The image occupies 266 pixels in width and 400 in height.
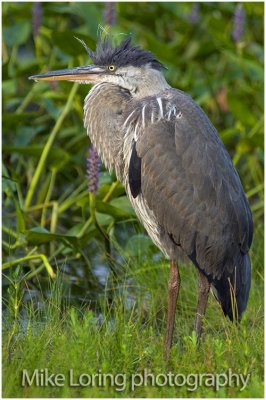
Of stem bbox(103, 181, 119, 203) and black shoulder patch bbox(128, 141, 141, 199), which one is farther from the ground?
stem bbox(103, 181, 119, 203)

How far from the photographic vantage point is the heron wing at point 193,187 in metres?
5.15

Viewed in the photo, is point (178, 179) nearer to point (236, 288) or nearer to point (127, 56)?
point (236, 288)

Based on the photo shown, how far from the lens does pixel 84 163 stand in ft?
25.9

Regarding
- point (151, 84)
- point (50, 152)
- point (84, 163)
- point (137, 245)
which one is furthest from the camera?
point (84, 163)

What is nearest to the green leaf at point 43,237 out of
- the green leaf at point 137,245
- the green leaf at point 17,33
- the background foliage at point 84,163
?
the background foliage at point 84,163

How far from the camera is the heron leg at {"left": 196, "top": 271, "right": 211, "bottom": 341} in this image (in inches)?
206

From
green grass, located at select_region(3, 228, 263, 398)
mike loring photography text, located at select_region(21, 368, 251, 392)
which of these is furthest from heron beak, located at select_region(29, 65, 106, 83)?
mike loring photography text, located at select_region(21, 368, 251, 392)

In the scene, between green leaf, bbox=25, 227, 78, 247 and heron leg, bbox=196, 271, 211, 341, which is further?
green leaf, bbox=25, 227, 78, 247

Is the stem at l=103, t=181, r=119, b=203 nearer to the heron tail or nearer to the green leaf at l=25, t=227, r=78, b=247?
the green leaf at l=25, t=227, r=78, b=247

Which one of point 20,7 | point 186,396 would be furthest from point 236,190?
point 20,7

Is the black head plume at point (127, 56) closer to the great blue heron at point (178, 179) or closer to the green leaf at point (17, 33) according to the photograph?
the great blue heron at point (178, 179)

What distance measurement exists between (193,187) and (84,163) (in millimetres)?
2813

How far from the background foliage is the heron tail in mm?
288

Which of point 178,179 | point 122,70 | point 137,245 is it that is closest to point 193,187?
point 178,179
